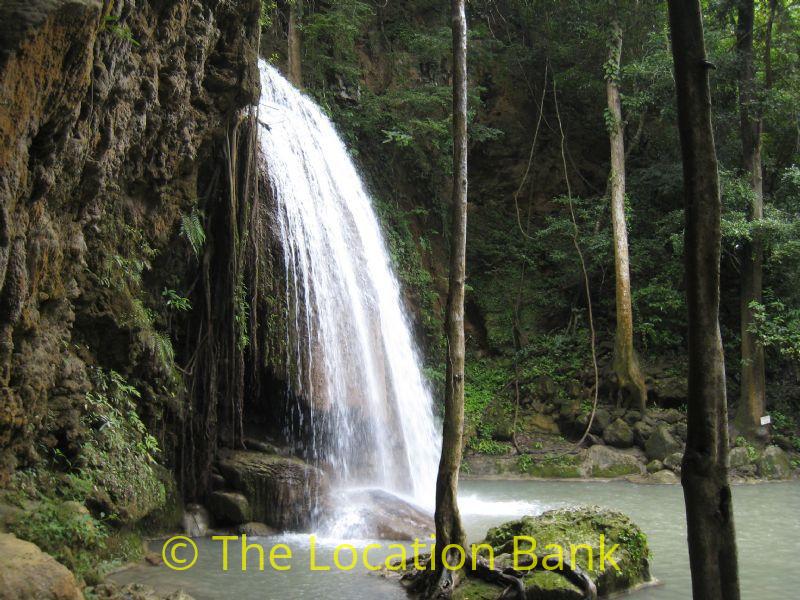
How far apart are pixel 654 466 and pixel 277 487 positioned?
779cm

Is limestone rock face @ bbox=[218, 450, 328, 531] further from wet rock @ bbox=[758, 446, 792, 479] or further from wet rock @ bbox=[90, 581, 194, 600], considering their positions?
wet rock @ bbox=[758, 446, 792, 479]

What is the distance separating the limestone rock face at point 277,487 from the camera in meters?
8.86

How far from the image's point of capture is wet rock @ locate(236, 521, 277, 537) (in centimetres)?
852

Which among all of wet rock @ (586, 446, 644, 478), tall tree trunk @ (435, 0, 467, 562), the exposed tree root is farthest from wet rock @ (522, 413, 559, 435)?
the exposed tree root

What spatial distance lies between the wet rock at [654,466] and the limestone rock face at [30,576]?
11.3 metres

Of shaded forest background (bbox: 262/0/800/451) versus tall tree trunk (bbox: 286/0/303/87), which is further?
tall tree trunk (bbox: 286/0/303/87)

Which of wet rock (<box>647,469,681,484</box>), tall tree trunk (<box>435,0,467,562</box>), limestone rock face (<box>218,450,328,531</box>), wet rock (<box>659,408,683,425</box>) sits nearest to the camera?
tall tree trunk (<box>435,0,467,562</box>)

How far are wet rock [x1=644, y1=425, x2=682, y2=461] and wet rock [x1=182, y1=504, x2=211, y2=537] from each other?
8809 millimetres

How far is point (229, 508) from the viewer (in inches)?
343

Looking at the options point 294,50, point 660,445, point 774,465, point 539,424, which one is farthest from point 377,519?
point 294,50

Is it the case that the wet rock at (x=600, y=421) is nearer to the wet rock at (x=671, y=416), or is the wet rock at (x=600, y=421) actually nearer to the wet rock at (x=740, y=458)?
the wet rock at (x=671, y=416)

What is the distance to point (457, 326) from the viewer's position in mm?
6414

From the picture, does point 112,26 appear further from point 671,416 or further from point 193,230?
point 671,416

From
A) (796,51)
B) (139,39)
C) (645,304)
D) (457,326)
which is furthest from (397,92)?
(457,326)
